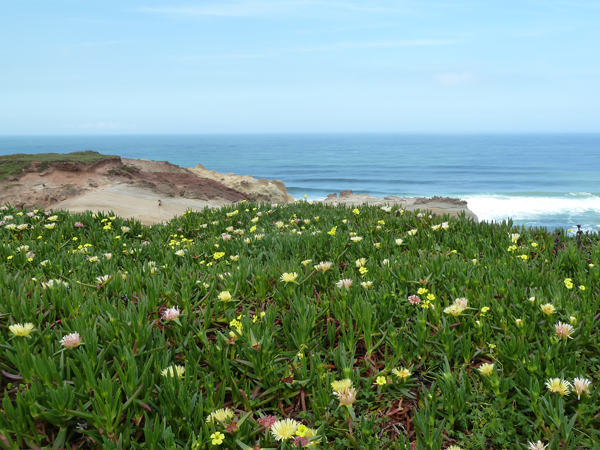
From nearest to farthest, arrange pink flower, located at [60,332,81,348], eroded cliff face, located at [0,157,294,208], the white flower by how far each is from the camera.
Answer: the white flower → pink flower, located at [60,332,81,348] → eroded cliff face, located at [0,157,294,208]

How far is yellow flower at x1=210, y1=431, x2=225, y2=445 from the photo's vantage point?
67.9 inches

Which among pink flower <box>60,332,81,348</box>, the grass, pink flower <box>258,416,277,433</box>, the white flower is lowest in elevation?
pink flower <box>258,416,277,433</box>

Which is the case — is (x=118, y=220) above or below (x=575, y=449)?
above

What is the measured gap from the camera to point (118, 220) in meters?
6.50

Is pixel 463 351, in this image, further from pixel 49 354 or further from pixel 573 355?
pixel 49 354

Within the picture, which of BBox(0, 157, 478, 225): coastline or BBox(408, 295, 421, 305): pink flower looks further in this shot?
BBox(0, 157, 478, 225): coastline

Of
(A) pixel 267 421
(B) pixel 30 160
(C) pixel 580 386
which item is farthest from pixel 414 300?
(B) pixel 30 160

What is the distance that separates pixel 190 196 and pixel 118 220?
4481 mm

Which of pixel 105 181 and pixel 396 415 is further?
pixel 105 181

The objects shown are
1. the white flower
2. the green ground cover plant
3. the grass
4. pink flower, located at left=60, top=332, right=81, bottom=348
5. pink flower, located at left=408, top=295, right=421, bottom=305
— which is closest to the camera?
the green ground cover plant

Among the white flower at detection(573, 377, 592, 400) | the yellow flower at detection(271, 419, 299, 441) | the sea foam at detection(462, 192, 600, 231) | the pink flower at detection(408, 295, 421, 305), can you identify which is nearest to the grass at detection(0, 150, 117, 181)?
the pink flower at detection(408, 295, 421, 305)

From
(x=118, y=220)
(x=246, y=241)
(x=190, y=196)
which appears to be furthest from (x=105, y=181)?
(x=246, y=241)

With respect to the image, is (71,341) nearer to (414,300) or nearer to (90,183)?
(414,300)

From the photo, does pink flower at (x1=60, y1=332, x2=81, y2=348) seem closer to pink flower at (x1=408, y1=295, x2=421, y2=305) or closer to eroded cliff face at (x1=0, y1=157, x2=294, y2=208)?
pink flower at (x1=408, y1=295, x2=421, y2=305)
